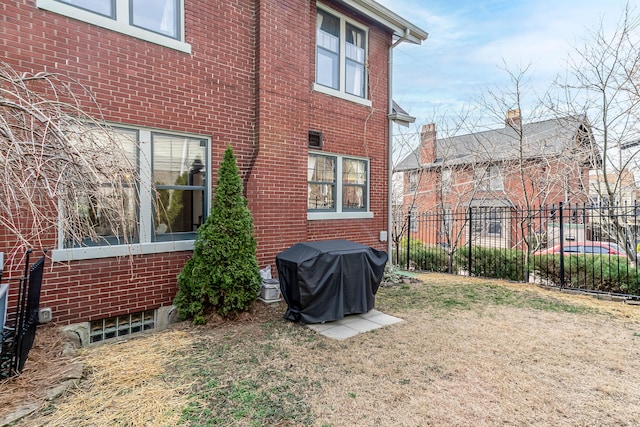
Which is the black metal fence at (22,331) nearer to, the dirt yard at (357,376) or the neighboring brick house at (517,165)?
the dirt yard at (357,376)

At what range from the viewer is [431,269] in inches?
437

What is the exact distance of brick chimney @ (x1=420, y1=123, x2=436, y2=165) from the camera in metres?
16.2

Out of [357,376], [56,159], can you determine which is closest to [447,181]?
[357,376]

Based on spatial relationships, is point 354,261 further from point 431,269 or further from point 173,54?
point 431,269

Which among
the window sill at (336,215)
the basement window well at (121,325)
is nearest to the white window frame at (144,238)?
the basement window well at (121,325)

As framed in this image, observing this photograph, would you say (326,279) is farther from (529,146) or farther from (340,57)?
(529,146)

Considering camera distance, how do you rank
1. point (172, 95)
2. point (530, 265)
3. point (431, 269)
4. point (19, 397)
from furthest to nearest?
1. point (431, 269)
2. point (530, 265)
3. point (172, 95)
4. point (19, 397)

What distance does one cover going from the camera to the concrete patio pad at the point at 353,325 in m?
4.91

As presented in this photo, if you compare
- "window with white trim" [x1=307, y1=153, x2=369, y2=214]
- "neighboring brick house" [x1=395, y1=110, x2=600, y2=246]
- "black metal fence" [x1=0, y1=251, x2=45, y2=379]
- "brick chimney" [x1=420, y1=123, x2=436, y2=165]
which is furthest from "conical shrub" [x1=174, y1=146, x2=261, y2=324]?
"brick chimney" [x1=420, y1=123, x2=436, y2=165]

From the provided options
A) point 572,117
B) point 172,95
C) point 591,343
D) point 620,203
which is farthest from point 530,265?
point 172,95

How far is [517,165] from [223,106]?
37.6 ft

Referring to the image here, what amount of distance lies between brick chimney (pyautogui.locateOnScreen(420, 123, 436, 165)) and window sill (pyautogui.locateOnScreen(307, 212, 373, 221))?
9.07m

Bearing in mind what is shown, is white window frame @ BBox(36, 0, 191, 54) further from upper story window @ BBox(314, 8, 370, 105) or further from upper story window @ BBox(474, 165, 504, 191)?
upper story window @ BBox(474, 165, 504, 191)

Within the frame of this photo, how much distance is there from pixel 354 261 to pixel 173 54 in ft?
13.8
